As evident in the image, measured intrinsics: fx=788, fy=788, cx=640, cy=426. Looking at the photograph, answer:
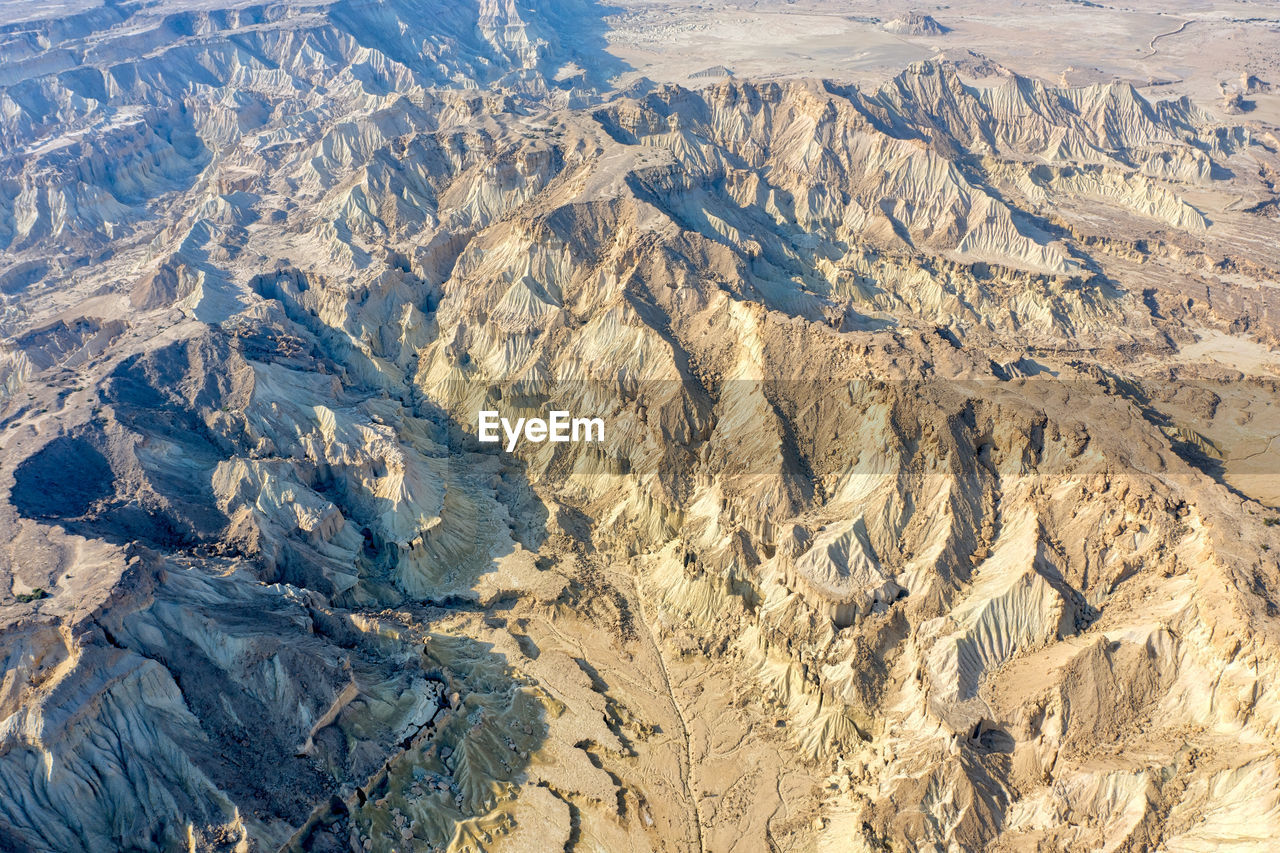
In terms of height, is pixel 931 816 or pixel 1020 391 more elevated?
pixel 1020 391

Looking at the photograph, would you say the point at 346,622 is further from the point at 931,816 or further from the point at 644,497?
the point at 931,816

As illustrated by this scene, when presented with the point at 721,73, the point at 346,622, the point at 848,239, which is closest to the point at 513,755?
the point at 346,622

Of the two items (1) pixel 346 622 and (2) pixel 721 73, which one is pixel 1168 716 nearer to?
(1) pixel 346 622

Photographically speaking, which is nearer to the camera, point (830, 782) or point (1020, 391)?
point (830, 782)

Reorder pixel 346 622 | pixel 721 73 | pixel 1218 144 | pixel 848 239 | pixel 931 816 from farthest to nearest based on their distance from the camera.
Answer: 1. pixel 721 73
2. pixel 1218 144
3. pixel 848 239
4. pixel 346 622
5. pixel 931 816

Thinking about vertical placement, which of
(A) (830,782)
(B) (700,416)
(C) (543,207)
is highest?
(C) (543,207)

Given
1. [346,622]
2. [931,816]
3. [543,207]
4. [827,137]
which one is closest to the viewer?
[931,816]

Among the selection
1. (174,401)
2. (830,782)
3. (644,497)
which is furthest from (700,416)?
(174,401)
